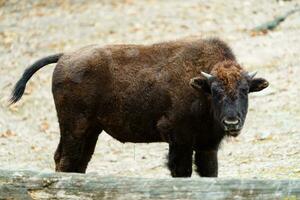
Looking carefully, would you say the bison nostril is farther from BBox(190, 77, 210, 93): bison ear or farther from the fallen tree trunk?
the fallen tree trunk

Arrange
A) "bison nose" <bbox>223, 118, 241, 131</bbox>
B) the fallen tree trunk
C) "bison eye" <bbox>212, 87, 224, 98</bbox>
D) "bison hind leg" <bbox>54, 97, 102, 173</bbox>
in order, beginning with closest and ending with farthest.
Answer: the fallen tree trunk
"bison nose" <bbox>223, 118, 241, 131</bbox>
"bison eye" <bbox>212, 87, 224, 98</bbox>
"bison hind leg" <bbox>54, 97, 102, 173</bbox>

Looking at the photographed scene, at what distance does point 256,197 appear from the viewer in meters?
6.47

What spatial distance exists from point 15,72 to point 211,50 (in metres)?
10.9

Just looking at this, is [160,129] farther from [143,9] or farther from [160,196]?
[143,9]

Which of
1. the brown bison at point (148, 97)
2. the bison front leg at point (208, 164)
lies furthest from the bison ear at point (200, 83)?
the bison front leg at point (208, 164)

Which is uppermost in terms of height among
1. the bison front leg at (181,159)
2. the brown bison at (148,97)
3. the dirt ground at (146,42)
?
the brown bison at (148,97)

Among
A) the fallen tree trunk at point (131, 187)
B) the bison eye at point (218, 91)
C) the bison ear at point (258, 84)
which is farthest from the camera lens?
the bison ear at point (258, 84)

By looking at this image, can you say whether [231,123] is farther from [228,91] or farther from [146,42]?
[146,42]

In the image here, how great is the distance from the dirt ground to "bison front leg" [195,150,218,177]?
0.87m

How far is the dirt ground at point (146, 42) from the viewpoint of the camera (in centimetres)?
1302

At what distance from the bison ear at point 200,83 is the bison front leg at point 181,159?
73cm

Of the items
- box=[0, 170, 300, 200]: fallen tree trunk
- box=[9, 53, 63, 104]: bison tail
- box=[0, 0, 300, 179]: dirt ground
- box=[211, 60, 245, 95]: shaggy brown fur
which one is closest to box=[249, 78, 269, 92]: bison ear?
box=[211, 60, 245, 95]: shaggy brown fur

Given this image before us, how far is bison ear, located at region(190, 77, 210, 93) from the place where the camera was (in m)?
9.27

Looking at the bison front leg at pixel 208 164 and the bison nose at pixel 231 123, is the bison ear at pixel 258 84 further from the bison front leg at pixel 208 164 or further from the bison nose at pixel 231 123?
the bison front leg at pixel 208 164
